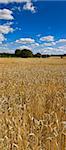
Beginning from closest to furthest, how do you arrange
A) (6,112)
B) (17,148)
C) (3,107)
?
(17,148) → (6,112) → (3,107)

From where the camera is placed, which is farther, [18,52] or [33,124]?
[18,52]

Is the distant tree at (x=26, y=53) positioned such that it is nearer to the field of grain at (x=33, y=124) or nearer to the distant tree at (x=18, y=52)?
the distant tree at (x=18, y=52)

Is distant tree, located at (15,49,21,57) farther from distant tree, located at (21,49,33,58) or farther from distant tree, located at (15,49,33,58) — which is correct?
distant tree, located at (21,49,33,58)

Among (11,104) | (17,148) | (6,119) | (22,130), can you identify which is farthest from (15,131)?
(11,104)

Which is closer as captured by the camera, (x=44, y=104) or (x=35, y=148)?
(x=35, y=148)

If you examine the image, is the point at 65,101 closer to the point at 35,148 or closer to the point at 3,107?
the point at 3,107

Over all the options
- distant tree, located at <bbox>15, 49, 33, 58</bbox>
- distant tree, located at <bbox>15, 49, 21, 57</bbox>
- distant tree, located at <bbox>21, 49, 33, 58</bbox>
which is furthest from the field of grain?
distant tree, located at <bbox>15, 49, 21, 57</bbox>

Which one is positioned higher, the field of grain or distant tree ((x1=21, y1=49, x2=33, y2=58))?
the field of grain

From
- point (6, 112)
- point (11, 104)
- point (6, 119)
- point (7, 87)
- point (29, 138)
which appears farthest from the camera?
point (7, 87)

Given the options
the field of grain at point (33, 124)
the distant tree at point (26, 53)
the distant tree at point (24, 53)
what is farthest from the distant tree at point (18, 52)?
the field of grain at point (33, 124)

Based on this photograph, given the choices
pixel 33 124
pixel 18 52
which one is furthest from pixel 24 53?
pixel 33 124

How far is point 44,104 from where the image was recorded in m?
5.36

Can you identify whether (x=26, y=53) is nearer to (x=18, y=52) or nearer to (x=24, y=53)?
(x=24, y=53)

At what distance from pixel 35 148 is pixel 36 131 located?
44 centimetres
